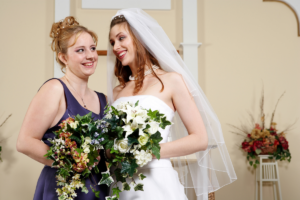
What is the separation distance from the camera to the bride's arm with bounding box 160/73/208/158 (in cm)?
179

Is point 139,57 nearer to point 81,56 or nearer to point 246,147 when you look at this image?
point 81,56

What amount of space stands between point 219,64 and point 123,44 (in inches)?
126

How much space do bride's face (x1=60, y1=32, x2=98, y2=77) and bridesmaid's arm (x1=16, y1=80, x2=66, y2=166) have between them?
238mm

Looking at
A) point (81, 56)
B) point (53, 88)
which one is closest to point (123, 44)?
point (81, 56)

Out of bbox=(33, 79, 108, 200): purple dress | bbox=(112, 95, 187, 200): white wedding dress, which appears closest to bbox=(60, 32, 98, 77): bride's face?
bbox=(33, 79, 108, 200): purple dress

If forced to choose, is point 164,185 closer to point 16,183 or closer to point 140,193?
point 140,193

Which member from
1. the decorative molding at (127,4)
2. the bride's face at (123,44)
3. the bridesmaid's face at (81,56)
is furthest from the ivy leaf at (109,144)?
the decorative molding at (127,4)

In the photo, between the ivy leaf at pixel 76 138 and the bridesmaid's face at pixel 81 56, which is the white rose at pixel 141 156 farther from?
the bridesmaid's face at pixel 81 56

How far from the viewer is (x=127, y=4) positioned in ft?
16.2

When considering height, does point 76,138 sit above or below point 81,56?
below

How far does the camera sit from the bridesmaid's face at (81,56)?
199 cm

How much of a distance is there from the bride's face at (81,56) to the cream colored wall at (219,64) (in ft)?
9.20

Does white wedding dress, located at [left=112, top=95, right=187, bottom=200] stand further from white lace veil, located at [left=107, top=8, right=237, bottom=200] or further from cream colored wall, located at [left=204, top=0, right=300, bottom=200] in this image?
cream colored wall, located at [left=204, top=0, right=300, bottom=200]

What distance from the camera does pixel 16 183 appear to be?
4.69 meters
